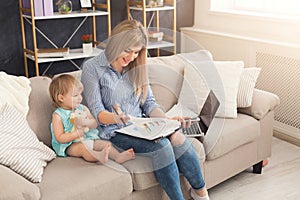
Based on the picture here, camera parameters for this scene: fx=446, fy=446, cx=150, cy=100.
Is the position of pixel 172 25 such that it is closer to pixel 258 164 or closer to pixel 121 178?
pixel 258 164

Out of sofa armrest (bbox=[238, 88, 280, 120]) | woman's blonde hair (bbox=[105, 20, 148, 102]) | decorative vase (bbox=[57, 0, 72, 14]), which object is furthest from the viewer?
decorative vase (bbox=[57, 0, 72, 14])

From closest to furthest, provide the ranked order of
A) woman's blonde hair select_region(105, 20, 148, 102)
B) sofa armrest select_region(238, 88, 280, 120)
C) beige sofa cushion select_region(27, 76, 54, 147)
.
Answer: woman's blonde hair select_region(105, 20, 148, 102), beige sofa cushion select_region(27, 76, 54, 147), sofa armrest select_region(238, 88, 280, 120)

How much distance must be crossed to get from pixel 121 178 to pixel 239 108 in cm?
115

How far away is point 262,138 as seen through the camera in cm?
294

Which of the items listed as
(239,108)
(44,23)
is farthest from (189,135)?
(44,23)

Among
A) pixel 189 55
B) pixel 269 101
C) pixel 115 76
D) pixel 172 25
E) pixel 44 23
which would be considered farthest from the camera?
pixel 172 25

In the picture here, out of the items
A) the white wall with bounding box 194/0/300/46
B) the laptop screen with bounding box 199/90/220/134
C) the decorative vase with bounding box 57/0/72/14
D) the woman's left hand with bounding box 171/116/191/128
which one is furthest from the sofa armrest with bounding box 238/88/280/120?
the decorative vase with bounding box 57/0/72/14

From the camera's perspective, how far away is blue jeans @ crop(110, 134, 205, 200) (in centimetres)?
222

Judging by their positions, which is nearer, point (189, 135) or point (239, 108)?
point (189, 135)

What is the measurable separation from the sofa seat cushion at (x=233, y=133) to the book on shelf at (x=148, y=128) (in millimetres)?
332

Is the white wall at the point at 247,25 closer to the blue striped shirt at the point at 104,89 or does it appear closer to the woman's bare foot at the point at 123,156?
the blue striped shirt at the point at 104,89

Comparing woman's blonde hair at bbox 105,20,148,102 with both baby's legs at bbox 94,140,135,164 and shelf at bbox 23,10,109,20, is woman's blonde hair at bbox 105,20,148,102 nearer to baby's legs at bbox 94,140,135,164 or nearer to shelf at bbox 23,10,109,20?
baby's legs at bbox 94,140,135,164

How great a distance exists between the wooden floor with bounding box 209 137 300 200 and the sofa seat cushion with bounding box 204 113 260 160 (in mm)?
299

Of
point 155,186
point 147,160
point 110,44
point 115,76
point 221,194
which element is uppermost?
point 110,44
